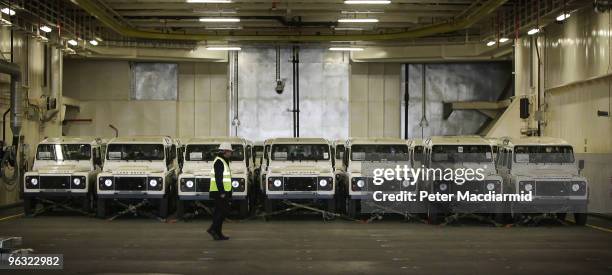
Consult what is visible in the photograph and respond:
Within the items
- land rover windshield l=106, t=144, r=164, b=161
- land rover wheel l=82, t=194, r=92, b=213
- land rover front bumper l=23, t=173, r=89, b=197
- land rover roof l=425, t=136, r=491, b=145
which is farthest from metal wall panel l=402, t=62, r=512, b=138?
land rover front bumper l=23, t=173, r=89, b=197

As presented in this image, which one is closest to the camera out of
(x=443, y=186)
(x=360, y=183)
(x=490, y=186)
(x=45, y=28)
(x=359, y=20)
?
(x=490, y=186)

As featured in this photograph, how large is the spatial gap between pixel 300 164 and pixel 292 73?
47.8 feet

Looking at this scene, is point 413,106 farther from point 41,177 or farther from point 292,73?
point 41,177

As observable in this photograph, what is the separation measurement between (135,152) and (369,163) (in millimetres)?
6334

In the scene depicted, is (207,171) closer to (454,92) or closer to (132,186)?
(132,186)

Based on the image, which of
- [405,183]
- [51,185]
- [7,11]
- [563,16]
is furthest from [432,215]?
[7,11]

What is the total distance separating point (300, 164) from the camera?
21.3 m

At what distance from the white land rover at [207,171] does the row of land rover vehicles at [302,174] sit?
0.03 m

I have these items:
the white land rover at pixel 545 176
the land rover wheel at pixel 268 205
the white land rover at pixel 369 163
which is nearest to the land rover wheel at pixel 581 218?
the white land rover at pixel 545 176

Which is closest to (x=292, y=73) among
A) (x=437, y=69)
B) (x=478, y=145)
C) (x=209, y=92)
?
(x=209, y=92)

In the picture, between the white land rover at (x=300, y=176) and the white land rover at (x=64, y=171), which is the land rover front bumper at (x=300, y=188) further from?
the white land rover at (x=64, y=171)

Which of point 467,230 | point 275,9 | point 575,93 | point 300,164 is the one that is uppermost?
point 275,9

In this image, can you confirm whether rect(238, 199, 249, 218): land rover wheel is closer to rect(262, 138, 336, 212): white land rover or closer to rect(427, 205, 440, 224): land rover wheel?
rect(262, 138, 336, 212): white land rover

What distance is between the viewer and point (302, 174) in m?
20.1
